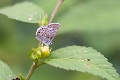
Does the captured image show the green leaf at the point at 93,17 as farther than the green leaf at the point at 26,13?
Yes

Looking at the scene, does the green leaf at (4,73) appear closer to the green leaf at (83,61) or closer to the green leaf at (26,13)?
the green leaf at (83,61)

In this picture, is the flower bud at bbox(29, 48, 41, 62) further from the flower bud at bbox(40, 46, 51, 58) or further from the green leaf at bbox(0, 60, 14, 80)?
the green leaf at bbox(0, 60, 14, 80)

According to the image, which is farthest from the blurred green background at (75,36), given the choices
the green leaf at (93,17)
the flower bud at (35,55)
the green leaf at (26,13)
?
the flower bud at (35,55)

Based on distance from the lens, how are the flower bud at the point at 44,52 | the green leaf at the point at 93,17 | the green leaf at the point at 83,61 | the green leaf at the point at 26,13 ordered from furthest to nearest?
the green leaf at the point at 93,17 < the green leaf at the point at 26,13 < the flower bud at the point at 44,52 < the green leaf at the point at 83,61

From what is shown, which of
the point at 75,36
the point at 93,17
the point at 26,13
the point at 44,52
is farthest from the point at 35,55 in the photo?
the point at 75,36

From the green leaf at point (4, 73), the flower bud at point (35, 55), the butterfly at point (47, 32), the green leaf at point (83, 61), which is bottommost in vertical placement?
the green leaf at point (4, 73)

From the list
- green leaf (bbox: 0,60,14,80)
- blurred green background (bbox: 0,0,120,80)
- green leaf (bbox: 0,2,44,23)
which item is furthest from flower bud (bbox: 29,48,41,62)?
blurred green background (bbox: 0,0,120,80)
